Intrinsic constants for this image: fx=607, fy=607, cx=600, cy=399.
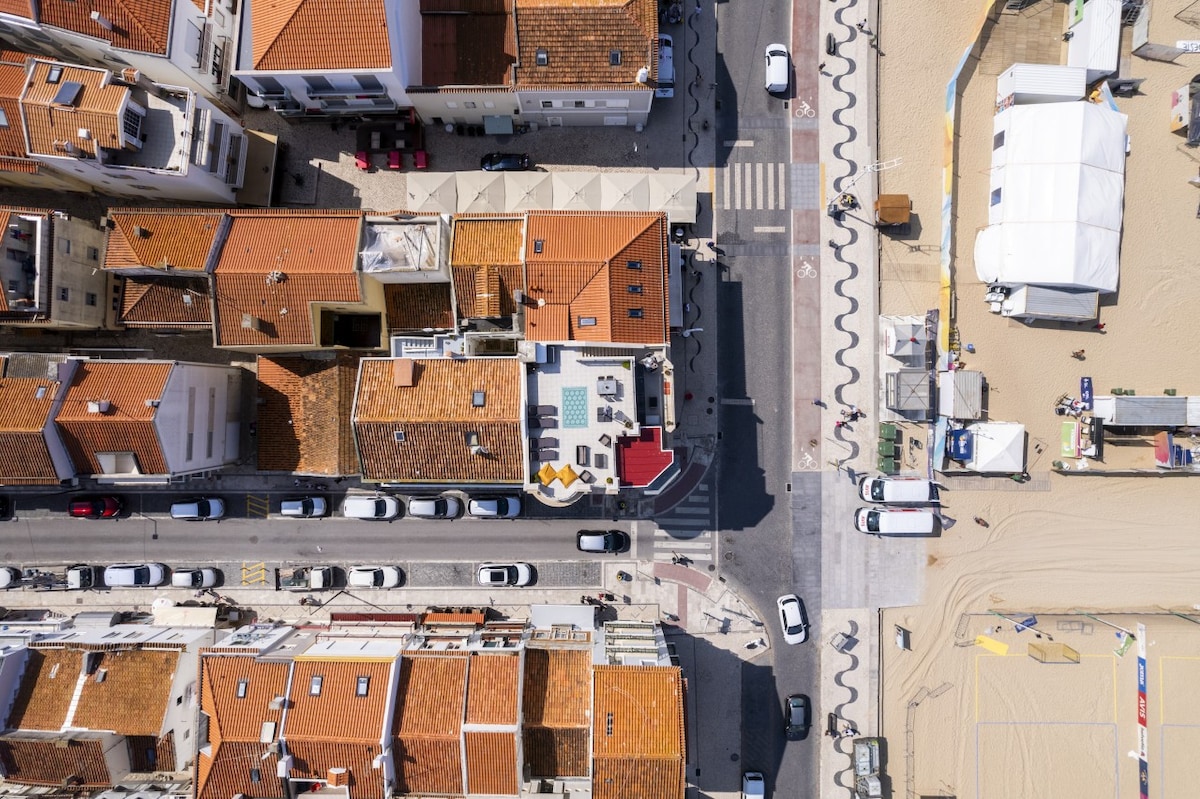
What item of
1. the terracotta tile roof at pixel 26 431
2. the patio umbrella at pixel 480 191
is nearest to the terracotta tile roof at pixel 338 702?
the terracotta tile roof at pixel 26 431

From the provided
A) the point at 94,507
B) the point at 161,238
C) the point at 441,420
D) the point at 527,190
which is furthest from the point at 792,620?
the point at 94,507

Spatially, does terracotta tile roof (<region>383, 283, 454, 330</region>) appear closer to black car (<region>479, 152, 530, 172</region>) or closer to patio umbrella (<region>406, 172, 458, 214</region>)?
patio umbrella (<region>406, 172, 458, 214</region>)

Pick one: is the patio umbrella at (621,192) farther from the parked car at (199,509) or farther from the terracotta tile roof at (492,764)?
the parked car at (199,509)

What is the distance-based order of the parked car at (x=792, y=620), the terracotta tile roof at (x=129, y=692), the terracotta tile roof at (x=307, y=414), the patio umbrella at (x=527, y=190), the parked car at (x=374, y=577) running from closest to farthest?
the terracotta tile roof at (x=129, y=692) < the terracotta tile roof at (x=307, y=414) < the patio umbrella at (x=527, y=190) < the parked car at (x=792, y=620) < the parked car at (x=374, y=577)

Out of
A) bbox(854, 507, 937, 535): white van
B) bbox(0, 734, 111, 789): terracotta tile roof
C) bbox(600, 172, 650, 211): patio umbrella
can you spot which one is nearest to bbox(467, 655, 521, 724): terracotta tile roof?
bbox(0, 734, 111, 789): terracotta tile roof

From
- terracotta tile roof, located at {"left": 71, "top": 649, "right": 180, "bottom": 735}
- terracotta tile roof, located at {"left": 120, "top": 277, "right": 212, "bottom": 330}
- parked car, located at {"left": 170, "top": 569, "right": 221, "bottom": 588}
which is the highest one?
terracotta tile roof, located at {"left": 120, "top": 277, "right": 212, "bottom": 330}

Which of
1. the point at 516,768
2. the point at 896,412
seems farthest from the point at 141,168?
the point at 896,412

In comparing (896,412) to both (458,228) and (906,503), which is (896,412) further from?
(458,228)

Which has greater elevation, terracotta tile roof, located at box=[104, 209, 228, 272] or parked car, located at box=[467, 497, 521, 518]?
terracotta tile roof, located at box=[104, 209, 228, 272]
